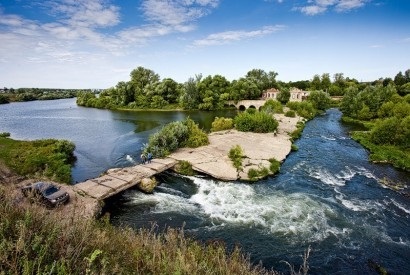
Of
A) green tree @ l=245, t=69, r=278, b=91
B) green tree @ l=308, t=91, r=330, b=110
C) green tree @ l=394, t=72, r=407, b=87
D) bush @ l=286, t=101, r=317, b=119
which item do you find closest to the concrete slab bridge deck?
bush @ l=286, t=101, r=317, b=119

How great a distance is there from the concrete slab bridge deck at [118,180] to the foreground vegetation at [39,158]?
8.96 ft

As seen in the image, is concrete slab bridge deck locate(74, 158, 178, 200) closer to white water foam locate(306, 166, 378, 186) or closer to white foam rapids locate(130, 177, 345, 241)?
white foam rapids locate(130, 177, 345, 241)

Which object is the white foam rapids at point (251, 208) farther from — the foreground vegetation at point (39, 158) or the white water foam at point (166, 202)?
the foreground vegetation at point (39, 158)

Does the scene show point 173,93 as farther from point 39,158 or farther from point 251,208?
point 251,208

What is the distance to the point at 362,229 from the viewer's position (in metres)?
18.3

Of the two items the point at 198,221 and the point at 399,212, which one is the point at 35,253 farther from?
the point at 399,212

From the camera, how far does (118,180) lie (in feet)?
77.5

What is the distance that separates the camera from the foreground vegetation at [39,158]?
24984 millimetres

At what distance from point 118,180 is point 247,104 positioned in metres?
76.0

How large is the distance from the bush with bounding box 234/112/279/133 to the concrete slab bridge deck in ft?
68.0

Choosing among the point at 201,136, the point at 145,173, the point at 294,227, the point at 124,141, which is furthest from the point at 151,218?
the point at 124,141

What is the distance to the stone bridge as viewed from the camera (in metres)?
91.0

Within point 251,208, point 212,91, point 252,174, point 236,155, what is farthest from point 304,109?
point 251,208

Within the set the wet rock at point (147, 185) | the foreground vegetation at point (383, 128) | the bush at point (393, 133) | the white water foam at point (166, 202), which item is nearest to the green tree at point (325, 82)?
the foreground vegetation at point (383, 128)
